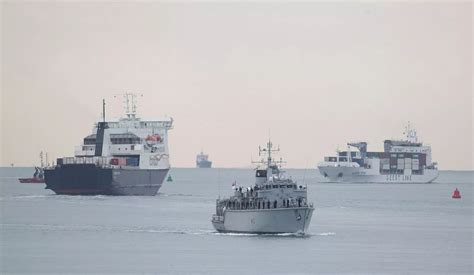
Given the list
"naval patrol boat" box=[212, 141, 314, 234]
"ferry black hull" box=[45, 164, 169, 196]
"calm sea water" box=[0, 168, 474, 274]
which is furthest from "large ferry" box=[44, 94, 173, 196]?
"naval patrol boat" box=[212, 141, 314, 234]

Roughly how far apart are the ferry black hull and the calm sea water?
18598mm

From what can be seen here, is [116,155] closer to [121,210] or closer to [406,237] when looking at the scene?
[121,210]

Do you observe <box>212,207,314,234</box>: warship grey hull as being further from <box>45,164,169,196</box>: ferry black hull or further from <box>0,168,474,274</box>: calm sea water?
<box>45,164,169,196</box>: ferry black hull

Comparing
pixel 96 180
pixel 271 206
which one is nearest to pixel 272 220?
pixel 271 206

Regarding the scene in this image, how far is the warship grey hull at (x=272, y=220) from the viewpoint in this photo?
259ft

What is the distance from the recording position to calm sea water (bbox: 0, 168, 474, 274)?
6888 cm

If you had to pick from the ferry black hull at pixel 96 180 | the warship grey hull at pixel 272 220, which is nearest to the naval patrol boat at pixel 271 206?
the warship grey hull at pixel 272 220

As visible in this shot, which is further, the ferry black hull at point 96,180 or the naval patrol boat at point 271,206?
the ferry black hull at point 96,180

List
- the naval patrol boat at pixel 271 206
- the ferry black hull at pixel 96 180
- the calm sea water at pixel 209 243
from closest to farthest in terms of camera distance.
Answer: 1. the calm sea water at pixel 209 243
2. the naval patrol boat at pixel 271 206
3. the ferry black hull at pixel 96 180

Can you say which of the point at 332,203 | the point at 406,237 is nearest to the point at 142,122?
the point at 332,203

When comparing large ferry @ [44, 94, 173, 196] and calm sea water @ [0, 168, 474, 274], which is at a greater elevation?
large ferry @ [44, 94, 173, 196]

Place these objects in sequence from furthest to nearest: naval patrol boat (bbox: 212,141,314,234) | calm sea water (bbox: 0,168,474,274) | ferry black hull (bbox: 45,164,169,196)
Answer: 1. ferry black hull (bbox: 45,164,169,196)
2. naval patrol boat (bbox: 212,141,314,234)
3. calm sea water (bbox: 0,168,474,274)

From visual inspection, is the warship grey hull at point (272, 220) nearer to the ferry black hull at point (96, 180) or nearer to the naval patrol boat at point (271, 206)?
the naval patrol boat at point (271, 206)

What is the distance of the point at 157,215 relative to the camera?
371ft
